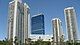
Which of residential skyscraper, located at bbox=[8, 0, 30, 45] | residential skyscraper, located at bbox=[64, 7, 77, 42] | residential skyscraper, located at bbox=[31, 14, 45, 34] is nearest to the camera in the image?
residential skyscraper, located at bbox=[8, 0, 30, 45]

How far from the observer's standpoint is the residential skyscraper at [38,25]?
588 ft

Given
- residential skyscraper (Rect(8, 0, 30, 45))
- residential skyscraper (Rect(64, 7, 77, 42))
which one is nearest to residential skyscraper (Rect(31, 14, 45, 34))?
residential skyscraper (Rect(8, 0, 30, 45))

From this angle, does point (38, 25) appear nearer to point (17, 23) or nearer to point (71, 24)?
point (71, 24)

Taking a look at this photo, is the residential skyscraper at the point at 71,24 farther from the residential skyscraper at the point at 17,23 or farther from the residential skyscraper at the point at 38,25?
the residential skyscraper at the point at 38,25

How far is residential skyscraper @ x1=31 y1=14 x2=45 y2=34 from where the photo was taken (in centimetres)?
17925

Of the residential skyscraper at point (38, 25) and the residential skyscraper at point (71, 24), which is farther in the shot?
the residential skyscraper at point (38, 25)

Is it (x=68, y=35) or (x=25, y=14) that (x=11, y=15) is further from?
(x=68, y=35)

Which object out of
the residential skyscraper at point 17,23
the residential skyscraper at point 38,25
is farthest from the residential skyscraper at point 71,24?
the residential skyscraper at point 38,25

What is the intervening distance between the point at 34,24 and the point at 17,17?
77.1m

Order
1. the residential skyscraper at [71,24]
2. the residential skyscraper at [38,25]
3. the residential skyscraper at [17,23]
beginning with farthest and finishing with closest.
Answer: the residential skyscraper at [38,25]
the residential skyscraper at [71,24]
the residential skyscraper at [17,23]

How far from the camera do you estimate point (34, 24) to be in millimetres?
→ 187125

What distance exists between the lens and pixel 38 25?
184750 mm

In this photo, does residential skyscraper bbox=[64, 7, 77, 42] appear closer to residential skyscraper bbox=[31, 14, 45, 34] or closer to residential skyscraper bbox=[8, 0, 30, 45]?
residential skyscraper bbox=[8, 0, 30, 45]

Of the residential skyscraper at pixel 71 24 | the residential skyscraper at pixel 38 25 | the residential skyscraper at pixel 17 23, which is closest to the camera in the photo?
the residential skyscraper at pixel 17 23
